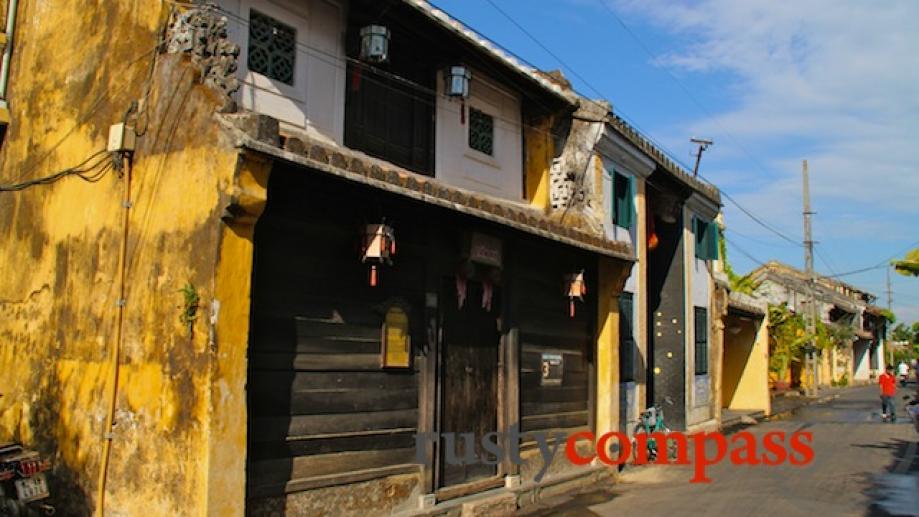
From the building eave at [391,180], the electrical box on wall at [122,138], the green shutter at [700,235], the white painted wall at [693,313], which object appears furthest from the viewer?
the green shutter at [700,235]

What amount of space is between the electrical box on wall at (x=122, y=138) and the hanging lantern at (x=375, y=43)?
2.99 metres

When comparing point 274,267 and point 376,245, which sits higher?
point 376,245

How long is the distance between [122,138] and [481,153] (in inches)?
226

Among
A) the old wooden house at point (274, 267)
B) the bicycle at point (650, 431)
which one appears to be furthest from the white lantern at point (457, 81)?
the bicycle at point (650, 431)

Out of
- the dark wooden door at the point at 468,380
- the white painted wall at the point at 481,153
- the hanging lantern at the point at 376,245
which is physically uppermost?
the white painted wall at the point at 481,153

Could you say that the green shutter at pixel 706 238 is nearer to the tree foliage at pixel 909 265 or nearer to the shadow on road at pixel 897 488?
the shadow on road at pixel 897 488

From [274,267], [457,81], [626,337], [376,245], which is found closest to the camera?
[274,267]

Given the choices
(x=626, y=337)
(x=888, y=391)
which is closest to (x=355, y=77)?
(x=626, y=337)

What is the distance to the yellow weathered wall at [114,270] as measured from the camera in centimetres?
645

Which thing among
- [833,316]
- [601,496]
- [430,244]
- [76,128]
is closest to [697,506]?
[601,496]

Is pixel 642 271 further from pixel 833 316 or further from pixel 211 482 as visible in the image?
pixel 833 316

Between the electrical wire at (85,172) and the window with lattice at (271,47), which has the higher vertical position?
the window with lattice at (271,47)

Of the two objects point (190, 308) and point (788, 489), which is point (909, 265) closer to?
point (788, 489)

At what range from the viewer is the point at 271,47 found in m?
8.42
